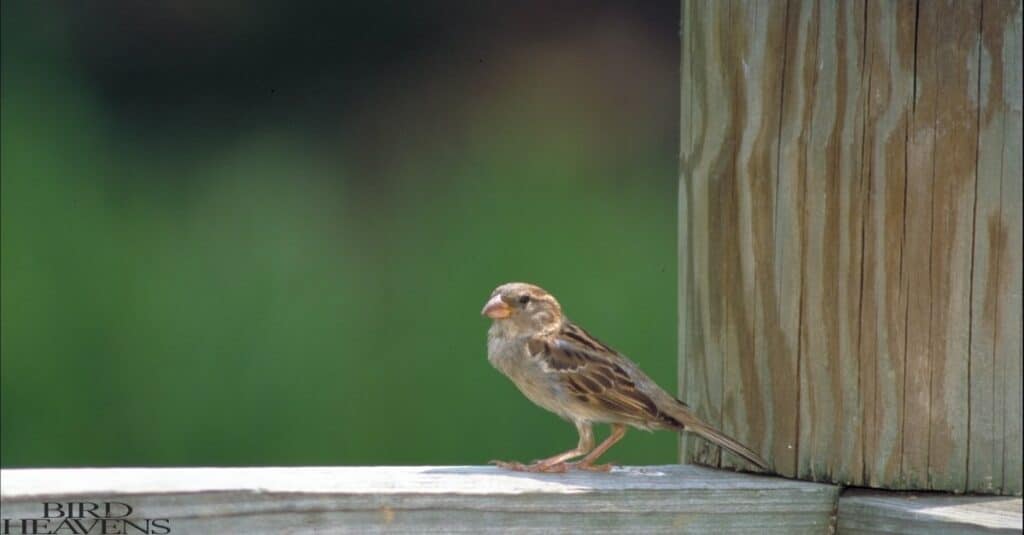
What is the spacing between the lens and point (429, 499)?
218 cm

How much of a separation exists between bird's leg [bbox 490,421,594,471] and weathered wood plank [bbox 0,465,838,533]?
0.22 meters

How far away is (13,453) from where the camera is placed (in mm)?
4023

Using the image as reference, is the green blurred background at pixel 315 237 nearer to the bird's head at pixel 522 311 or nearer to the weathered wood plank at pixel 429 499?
the bird's head at pixel 522 311

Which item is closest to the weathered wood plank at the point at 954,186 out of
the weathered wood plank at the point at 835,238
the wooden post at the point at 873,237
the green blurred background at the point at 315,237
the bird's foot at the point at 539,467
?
the wooden post at the point at 873,237

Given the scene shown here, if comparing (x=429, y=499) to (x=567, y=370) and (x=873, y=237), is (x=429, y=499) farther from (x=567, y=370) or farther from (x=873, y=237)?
(x=567, y=370)

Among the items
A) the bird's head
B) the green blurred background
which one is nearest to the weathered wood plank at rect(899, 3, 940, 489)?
the bird's head

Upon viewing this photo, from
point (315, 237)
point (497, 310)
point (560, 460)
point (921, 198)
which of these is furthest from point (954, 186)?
point (315, 237)

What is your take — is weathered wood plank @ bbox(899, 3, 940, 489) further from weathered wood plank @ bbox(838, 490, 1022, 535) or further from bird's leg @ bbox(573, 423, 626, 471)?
bird's leg @ bbox(573, 423, 626, 471)

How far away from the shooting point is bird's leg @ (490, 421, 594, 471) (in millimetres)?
2709

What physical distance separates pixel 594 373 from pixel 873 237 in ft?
2.87

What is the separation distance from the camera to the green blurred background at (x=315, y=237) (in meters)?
4.10

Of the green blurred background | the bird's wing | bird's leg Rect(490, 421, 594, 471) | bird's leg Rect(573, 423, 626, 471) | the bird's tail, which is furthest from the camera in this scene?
the green blurred background

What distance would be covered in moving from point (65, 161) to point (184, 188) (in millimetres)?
297

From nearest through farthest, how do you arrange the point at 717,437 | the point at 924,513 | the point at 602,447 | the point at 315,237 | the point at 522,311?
the point at 924,513, the point at 717,437, the point at 602,447, the point at 522,311, the point at 315,237
